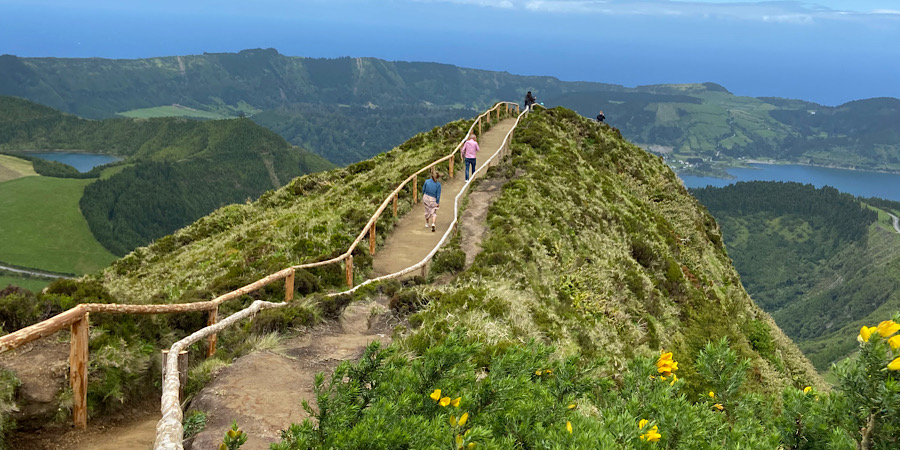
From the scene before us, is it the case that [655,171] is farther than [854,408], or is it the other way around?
[655,171]

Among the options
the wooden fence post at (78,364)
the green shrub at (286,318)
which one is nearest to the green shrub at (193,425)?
the wooden fence post at (78,364)

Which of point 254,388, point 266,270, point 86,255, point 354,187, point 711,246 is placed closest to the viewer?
point 254,388

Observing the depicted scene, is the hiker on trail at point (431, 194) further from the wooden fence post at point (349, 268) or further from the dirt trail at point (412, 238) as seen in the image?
the wooden fence post at point (349, 268)

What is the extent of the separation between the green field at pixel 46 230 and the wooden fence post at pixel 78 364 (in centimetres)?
16770

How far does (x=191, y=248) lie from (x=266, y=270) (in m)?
11.0

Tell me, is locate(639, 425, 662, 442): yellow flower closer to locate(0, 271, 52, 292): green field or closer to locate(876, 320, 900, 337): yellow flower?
locate(876, 320, 900, 337): yellow flower

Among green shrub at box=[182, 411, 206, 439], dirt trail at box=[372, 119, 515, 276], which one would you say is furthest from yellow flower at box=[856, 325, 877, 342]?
dirt trail at box=[372, 119, 515, 276]

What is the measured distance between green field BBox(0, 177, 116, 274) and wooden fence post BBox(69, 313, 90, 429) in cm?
16770

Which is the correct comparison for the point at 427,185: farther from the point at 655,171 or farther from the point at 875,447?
the point at 655,171

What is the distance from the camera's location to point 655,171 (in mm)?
42250

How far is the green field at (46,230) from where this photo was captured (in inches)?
Answer: 6171

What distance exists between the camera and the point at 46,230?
16875cm

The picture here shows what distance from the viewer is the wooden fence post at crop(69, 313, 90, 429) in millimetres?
7664

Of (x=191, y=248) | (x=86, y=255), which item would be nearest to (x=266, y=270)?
(x=191, y=248)
